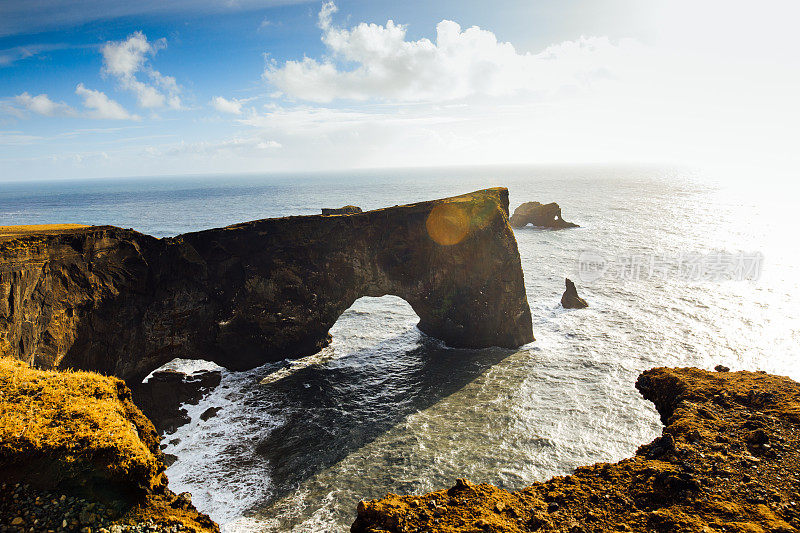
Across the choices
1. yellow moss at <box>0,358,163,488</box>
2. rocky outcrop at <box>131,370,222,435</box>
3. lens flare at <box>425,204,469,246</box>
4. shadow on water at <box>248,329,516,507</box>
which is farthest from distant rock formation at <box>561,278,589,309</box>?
yellow moss at <box>0,358,163,488</box>

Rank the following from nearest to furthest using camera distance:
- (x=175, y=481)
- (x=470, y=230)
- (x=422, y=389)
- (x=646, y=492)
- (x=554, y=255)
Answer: (x=646, y=492) < (x=175, y=481) < (x=422, y=389) < (x=470, y=230) < (x=554, y=255)

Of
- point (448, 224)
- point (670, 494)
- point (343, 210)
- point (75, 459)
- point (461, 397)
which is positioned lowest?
point (461, 397)

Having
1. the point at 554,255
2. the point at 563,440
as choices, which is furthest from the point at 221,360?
the point at 554,255

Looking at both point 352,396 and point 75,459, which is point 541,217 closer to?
point 352,396

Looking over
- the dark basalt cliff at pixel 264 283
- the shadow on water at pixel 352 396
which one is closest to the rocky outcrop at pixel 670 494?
the shadow on water at pixel 352 396

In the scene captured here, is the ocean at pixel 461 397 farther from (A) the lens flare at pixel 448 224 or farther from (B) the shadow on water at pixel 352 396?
(A) the lens flare at pixel 448 224

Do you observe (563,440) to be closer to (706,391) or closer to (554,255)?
(706,391)

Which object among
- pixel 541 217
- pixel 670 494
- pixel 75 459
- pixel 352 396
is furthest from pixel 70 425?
pixel 541 217
